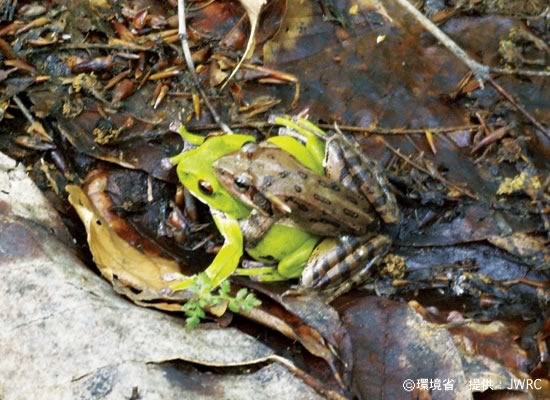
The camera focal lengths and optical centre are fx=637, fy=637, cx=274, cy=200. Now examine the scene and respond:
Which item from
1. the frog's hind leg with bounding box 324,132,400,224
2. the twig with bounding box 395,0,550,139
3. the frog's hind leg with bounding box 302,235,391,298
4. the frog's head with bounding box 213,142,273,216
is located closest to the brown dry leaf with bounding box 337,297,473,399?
the frog's hind leg with bounding box 302,235,391,298

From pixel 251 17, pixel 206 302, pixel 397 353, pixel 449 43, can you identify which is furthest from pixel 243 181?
pixel 449 43

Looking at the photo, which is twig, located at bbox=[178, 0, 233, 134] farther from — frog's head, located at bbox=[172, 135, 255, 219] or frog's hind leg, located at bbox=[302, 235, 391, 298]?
frog's hind leg, located at bbox=[302, 235, 391, 298]

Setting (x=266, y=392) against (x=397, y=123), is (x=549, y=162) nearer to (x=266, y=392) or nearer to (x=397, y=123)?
(x=397, y=123)

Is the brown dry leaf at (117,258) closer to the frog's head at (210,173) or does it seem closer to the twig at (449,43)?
the frog's head at (210,173)

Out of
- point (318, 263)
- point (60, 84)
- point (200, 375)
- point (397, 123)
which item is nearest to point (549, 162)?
point (397, 123)

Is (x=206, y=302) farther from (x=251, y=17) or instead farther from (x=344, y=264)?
(x=251, y=17)

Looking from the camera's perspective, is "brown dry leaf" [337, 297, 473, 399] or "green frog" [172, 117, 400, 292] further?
"green frog" [172, 117, 400, 292]

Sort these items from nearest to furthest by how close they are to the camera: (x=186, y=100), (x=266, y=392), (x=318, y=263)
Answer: (x=266, y=392)
(x=318, y=263)
(x=186, y=100)
